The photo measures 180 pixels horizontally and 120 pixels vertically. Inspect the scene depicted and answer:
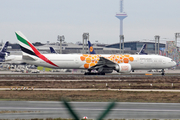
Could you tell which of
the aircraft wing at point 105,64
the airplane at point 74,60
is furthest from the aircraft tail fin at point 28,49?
the aircraft wing at point 105,64

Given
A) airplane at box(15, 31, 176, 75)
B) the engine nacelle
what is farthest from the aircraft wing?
the engine nacelle

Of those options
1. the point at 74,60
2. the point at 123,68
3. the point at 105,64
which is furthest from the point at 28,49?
the point at 123,68

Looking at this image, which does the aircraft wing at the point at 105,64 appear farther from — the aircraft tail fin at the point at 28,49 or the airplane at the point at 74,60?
the aircraft tail fin at the point at 28,49

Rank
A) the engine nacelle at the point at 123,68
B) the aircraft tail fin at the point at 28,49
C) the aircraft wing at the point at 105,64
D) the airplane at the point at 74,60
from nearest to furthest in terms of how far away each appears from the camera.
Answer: the engine nacelle at the point at 123,68, the airplane at the point at 74,60, the aircraft tail fin at the point at 28,49, the aircraft wing at the point at 105,64

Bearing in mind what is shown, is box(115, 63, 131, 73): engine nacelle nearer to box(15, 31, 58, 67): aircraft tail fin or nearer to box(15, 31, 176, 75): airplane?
box(15, 31, 176, 75): airplane

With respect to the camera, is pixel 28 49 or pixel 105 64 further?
pixel 105 64

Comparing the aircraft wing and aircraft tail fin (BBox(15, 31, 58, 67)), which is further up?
aircraft tail fin (BBox(15, 31, 58, 67))

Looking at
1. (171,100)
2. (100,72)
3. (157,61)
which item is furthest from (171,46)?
(171,100)

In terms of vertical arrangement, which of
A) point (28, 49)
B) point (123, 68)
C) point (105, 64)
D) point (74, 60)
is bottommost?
point (123, 68)

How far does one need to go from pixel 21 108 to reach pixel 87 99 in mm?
7586

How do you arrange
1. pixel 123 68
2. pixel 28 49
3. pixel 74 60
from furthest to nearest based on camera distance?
pixel 74 60 → pixel 28 49 → pixel 123 68

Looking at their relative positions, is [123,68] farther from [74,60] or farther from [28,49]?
[28,49]

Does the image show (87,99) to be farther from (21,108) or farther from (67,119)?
(67,119)

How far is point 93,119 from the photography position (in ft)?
54.0
